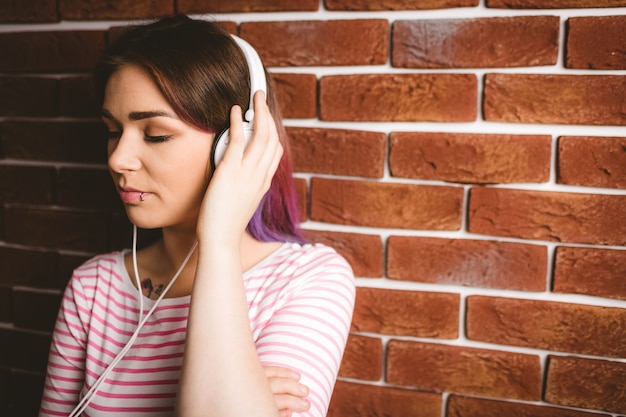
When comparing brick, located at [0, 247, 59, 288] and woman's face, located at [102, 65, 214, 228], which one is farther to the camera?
brick, located at [0, 247, 59, 288]

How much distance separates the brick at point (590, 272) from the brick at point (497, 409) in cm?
25

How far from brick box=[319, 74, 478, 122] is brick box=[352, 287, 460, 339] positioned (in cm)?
37

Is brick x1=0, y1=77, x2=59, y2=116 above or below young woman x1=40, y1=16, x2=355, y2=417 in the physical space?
above

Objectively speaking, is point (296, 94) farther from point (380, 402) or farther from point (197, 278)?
point (380, 402)

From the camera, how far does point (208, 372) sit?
25.0 inches

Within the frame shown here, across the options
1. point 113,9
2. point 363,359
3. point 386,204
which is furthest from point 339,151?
point 113,9

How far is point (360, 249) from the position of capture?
98cm

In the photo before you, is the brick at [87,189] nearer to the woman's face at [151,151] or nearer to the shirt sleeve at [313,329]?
the woman's face at [151,151]

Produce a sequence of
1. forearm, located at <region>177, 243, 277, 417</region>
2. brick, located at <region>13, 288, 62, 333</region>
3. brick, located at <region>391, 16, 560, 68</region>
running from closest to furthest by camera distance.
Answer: forearm, located at <region>177, 243, 277, 417</region>
brick, located at <region>391, 16, 560, 68</region>
brick, located at <region>13, 288, 62, 333</region>

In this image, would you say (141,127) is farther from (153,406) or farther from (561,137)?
(561,137)

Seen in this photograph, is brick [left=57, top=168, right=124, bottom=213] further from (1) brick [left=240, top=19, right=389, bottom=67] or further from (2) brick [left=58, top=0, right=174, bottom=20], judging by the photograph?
(1) brick [left=240, top=19, right=389, bottom=67]

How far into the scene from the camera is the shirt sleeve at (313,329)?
0.72 m

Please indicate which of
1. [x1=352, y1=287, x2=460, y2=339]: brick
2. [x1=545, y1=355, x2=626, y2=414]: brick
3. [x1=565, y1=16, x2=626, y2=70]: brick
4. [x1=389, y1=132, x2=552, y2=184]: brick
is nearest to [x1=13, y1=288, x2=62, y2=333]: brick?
[x1=352, y1=287, x2=460, y2=339]: brick

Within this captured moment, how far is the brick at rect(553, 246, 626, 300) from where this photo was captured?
2.83ft
